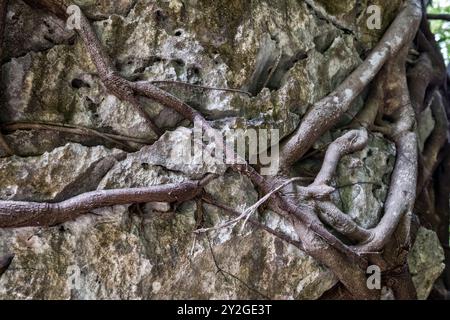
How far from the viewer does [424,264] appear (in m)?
2.18

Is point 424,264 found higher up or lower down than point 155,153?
lower down

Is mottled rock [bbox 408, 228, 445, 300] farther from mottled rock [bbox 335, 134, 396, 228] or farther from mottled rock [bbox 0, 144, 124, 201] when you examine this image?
mottled rock [bbox 0, 144, 124, 201]

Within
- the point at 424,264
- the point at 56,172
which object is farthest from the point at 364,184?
the point at 56,172

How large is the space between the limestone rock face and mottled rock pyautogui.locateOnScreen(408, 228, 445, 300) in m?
0.41

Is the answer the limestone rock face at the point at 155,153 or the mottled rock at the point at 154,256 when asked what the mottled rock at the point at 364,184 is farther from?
the mottled rock at the point at 154,256

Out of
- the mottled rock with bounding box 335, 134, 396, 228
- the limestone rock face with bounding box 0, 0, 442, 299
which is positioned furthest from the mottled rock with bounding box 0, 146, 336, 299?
the mottled rock with bounding box 335, 134, 396, 228

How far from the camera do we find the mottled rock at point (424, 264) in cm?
215

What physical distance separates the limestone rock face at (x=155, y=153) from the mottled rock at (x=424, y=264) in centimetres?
41

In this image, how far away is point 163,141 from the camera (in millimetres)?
1718

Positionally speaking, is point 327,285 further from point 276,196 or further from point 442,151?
point 442,151

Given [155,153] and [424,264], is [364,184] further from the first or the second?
[155,153]

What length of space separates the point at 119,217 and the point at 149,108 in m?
0.47

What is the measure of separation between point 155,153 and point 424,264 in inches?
59.1
